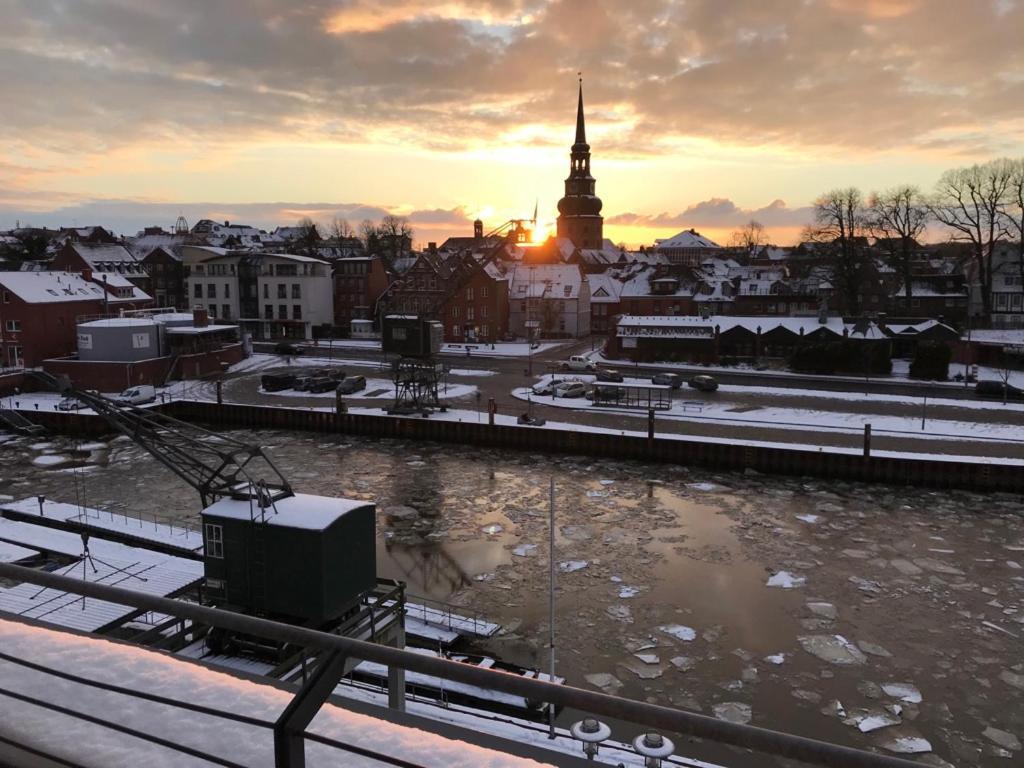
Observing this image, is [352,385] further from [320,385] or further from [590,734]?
[590,734]

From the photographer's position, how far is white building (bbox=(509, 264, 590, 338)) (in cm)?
8194

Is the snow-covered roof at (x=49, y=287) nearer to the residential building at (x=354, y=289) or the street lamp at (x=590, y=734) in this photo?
the residential building at (x=354, y=289)

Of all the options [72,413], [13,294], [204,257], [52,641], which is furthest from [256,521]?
[204,257]

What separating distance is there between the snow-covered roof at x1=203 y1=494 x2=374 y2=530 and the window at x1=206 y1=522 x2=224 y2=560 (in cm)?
31

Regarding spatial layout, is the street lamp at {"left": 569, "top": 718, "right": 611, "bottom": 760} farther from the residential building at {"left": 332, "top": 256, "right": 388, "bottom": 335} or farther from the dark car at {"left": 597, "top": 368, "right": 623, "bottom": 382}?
the residential building at {"left": 332, "top": 256, "right": 388, "bottom": 335}

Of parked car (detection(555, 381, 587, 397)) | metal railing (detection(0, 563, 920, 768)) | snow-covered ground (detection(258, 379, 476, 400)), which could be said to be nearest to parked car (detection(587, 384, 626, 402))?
parked car (detection(555, 381, 587, 397))

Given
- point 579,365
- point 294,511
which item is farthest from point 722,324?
point 294,511

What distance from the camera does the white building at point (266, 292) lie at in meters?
84.2

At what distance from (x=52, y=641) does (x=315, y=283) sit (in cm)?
8403

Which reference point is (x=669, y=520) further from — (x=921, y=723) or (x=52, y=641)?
(x=52, y=641)

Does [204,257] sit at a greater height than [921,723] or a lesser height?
greater

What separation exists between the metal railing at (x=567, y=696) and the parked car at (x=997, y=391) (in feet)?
177

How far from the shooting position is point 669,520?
28172mm

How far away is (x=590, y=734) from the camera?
39.9ft
